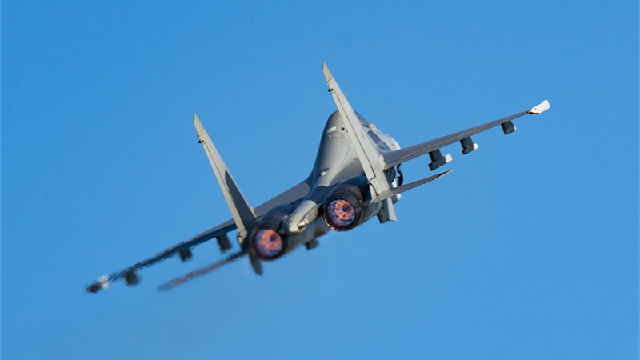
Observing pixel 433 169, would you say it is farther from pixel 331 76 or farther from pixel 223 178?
pixel 223 178

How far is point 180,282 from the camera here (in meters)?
33.1

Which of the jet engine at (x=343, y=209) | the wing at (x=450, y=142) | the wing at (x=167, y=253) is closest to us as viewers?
the jet engine at (x=343, y=209)

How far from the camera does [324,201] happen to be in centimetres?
3158

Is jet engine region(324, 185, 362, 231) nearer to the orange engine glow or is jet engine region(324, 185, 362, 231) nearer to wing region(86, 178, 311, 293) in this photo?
the orange engine glow

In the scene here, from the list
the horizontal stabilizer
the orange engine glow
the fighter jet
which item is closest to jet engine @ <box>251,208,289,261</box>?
the fighter jet

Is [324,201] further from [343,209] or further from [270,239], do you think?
[270,239]

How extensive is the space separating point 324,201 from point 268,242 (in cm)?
219

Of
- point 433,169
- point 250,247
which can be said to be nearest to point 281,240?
point 250,247

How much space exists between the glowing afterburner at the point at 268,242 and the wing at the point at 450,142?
13.1 feet

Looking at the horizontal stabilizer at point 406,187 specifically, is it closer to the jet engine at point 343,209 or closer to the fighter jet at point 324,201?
the fighter jet at point 324,201

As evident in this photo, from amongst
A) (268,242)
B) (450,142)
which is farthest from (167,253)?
(450,142)

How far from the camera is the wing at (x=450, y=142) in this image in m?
32.7

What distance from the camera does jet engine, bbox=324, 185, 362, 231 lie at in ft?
101

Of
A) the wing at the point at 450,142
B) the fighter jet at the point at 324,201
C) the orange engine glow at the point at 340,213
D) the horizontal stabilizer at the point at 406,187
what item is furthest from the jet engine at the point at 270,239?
the wing at the point at 450,142
